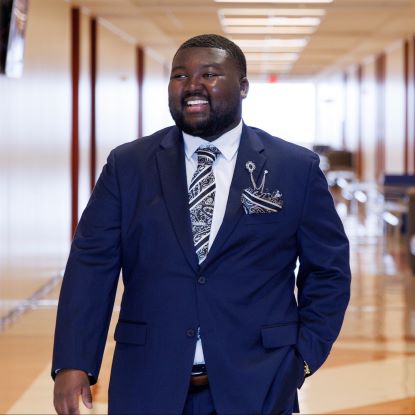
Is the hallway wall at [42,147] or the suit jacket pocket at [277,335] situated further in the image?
the hallway wall at [42,147]

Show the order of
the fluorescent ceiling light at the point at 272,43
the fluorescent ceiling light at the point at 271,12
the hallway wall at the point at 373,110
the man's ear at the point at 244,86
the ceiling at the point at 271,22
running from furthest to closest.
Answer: the hallway wall at the point at 373,110, the fluorescent ceiling light at the point at 272,43, the fluorescent ceiling light at the point at 271,12, the ceiling at the point at 271,22, the man's ear at the point at 244,86

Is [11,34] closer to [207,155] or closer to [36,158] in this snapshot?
[36,158]

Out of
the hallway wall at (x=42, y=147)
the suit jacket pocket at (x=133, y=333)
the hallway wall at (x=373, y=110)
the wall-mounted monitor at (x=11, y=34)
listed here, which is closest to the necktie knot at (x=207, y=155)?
the suit jacket pocket at (x=133, y=333)

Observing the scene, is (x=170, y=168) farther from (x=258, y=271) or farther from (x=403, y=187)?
(x=403, y=187)

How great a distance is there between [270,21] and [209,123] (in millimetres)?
11698

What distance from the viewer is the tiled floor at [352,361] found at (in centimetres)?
560

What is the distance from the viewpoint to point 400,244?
13.8 metres

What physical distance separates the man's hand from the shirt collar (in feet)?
1.92

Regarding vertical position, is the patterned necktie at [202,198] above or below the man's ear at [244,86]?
below

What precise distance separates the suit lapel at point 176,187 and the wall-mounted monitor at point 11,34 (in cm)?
492

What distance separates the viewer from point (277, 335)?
2.47m

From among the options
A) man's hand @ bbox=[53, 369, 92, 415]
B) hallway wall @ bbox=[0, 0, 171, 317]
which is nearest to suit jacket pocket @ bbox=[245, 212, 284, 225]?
man's hand @ bbox=[53, 369, 92, 415]

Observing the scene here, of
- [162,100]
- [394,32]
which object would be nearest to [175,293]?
[394,32]

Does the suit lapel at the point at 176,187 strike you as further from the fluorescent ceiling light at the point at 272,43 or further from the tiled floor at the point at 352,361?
the fluorescent ceiling light at the point at 272,43
